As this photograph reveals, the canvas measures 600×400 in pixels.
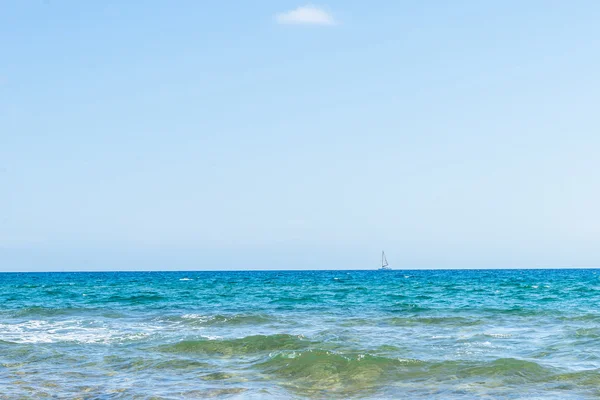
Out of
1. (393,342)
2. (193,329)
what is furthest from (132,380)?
(193,329)

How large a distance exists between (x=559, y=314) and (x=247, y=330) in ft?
41.7

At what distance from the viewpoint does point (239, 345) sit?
18.5 metres

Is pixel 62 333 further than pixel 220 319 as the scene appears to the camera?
No

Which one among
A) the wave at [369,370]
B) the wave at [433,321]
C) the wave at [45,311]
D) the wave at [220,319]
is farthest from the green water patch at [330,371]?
the wave at [45,311]

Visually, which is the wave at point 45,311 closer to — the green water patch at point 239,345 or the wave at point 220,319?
the wave at point 220,319

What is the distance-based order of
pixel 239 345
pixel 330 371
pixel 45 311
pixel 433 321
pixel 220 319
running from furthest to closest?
pixel 45 311
pixel 220 319
pixel 433 321
pixel 239 345
pixel 330 371

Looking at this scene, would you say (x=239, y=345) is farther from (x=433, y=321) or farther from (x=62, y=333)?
(x=433, y=321)

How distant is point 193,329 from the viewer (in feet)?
74.6

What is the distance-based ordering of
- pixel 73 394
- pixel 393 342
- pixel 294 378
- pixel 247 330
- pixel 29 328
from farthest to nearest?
1. pixel 29 328
2. pixel 247 330
3. pixel 393 342
4. pixel 294 378
5. pixel 73 394

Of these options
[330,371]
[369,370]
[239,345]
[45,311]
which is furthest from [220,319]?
[369,370]

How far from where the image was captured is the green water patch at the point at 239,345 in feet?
57.9

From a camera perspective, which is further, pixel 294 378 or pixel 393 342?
pixel 393 342

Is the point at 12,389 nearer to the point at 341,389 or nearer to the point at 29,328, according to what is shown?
the point at 341,389

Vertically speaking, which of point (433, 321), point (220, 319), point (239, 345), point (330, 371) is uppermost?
point (433, 321)
